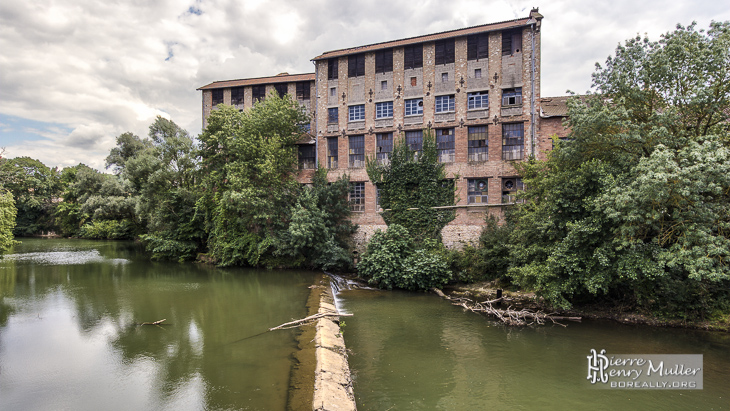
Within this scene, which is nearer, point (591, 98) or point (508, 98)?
point (591, 98)

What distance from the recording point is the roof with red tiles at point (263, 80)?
26.8 m

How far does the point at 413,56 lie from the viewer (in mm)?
22219

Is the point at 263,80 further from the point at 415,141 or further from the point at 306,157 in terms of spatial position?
the point at 415,141

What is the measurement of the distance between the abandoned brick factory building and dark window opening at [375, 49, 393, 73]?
7 centimetres

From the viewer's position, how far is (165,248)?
2531cm

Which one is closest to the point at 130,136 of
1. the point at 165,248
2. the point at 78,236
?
the point at 78,236

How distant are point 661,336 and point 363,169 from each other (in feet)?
53.5

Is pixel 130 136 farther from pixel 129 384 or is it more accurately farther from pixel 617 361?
pixel 617 361

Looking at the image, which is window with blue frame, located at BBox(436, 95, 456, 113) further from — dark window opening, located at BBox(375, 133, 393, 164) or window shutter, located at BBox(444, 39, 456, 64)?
dark window opening, located at BBox(375, 133, 393, 164)

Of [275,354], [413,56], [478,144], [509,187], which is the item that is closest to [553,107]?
[478,144]

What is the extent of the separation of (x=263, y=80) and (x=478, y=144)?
17.3m

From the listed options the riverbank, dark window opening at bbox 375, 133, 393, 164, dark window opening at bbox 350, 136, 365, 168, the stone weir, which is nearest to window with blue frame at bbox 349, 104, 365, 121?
dark window opening at bbox 350, 136, 365, 168

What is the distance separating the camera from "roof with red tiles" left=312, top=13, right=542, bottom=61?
19953mm

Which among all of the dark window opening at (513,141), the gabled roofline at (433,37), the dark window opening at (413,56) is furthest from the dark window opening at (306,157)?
the dark window opening at (513,141)
